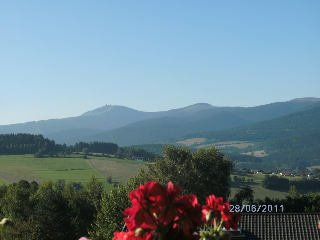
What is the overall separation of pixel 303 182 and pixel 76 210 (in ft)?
221

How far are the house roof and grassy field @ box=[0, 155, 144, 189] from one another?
241ft

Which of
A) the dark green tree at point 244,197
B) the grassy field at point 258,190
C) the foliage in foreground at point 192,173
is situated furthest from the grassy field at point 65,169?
the foliage in foreground at point 192,173

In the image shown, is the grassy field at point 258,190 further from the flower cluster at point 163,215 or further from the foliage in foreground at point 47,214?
the flower cluster at point 163,215

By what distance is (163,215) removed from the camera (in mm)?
2451

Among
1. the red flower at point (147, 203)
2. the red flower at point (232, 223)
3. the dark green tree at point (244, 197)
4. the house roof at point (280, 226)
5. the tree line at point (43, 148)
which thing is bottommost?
the dark green tree at point (244, 197)

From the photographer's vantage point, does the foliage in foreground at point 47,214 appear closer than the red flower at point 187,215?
No

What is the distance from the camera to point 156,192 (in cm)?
242

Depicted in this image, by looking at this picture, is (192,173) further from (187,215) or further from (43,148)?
(43,148)

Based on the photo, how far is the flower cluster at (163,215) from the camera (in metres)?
2.42

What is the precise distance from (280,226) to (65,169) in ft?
317

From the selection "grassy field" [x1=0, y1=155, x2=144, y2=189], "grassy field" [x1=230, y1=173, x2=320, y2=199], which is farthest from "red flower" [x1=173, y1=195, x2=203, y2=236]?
"grassy field" [x1=0, y1=155, x2=144, y2=189]

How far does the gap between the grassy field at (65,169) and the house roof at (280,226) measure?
241 feet

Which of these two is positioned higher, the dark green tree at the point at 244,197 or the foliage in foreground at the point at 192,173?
the foliage in foreground at the point at 192,173

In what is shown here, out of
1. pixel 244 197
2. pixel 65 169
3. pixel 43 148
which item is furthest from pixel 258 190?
pixel 43 148
